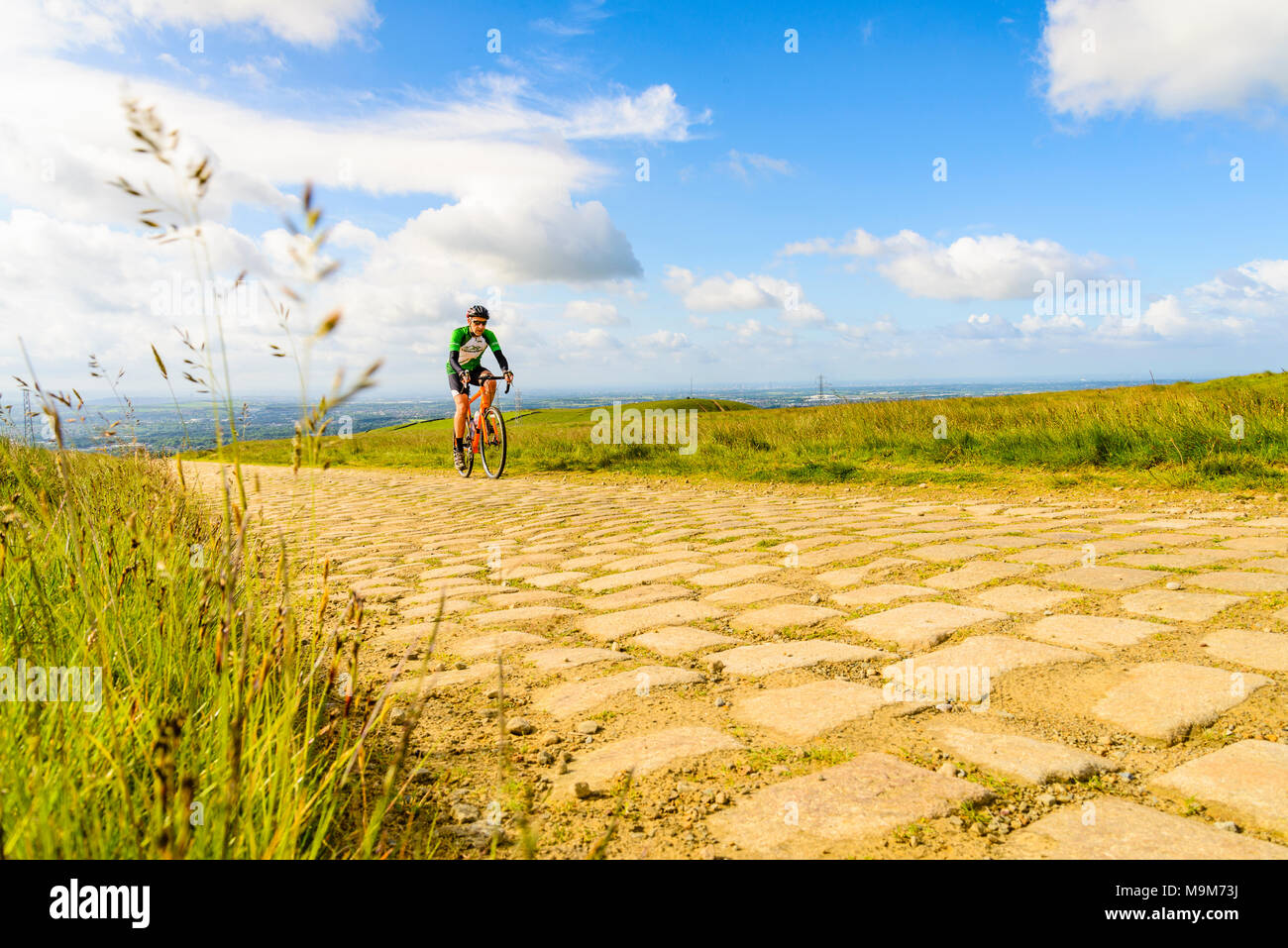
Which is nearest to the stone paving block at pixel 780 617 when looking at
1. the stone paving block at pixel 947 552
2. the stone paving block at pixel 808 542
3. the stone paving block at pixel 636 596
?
the stone paving block at pixel 636 596

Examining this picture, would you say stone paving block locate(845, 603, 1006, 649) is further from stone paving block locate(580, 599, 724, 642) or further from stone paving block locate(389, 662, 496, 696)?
stone paving block locate(389, 662, 496, 696)

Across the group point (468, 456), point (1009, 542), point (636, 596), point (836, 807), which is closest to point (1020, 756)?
point (836, 807)

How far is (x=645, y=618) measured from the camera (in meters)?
3.19

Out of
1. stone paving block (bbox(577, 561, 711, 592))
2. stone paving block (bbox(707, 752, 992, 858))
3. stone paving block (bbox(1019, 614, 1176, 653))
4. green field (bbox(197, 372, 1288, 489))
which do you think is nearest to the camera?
stone paving block (bbox(707, 752, 992, 858))

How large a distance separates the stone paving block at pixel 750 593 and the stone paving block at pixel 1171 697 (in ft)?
4.73

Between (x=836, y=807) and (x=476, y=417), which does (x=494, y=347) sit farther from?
(x=836, y=807)

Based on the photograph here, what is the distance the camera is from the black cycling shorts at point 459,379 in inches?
392

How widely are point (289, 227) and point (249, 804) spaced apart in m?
0.94

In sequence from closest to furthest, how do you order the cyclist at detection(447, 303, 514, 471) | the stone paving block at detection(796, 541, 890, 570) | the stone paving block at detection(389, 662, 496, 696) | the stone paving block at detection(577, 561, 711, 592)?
the stone paving block at detection(389, 662, 496, 696)
the stone paving block at detection(577, 561, 711, 592)
the stone paving block at detection(796, 541, 890, 570)
the cyclist at detection(447, 303, 514, 471)

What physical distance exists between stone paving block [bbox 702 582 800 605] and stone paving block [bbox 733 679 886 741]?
1.01 meters

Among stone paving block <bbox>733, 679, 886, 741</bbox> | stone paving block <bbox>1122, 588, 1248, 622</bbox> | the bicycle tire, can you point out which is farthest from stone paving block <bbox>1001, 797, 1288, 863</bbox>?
the bicycle tire

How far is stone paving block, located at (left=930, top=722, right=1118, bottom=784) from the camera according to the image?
172cm

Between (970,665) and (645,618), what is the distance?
51.0 inches

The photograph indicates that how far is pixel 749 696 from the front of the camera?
90.4 inches
